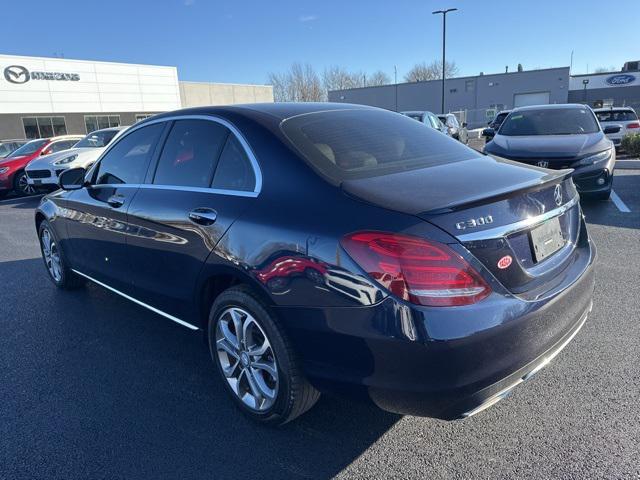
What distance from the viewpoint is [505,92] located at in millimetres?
51812

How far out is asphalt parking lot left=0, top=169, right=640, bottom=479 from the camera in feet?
7.75

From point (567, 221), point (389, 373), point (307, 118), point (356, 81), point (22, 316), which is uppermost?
point (356, 81)

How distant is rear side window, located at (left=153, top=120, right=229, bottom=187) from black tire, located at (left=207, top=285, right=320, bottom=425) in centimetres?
79

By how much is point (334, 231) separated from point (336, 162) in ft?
1.90

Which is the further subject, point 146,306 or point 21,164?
point 21,164

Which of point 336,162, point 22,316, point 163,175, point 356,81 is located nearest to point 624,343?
point 336,162

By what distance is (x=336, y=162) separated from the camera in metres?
2.58

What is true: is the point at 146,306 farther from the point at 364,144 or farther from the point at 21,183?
the point at 21,183

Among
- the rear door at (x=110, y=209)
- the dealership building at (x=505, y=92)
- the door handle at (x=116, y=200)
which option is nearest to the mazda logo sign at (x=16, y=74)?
the rear door at (x=110, y=209)

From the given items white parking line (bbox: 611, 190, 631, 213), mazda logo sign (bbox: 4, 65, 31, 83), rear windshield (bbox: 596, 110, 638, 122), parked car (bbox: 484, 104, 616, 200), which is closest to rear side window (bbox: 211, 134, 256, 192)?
parked car (bbox: 484, 104, 616, 200)

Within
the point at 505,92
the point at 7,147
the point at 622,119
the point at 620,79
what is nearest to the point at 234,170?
the point at 7,147

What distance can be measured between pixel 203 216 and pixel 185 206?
9.8 inches

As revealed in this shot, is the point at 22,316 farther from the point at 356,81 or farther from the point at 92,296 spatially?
the point at 356,81

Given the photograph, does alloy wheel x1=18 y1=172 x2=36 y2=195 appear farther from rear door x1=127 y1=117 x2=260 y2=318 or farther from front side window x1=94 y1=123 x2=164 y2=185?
rear door x1=127 y1=117 x2=260 y2=318
